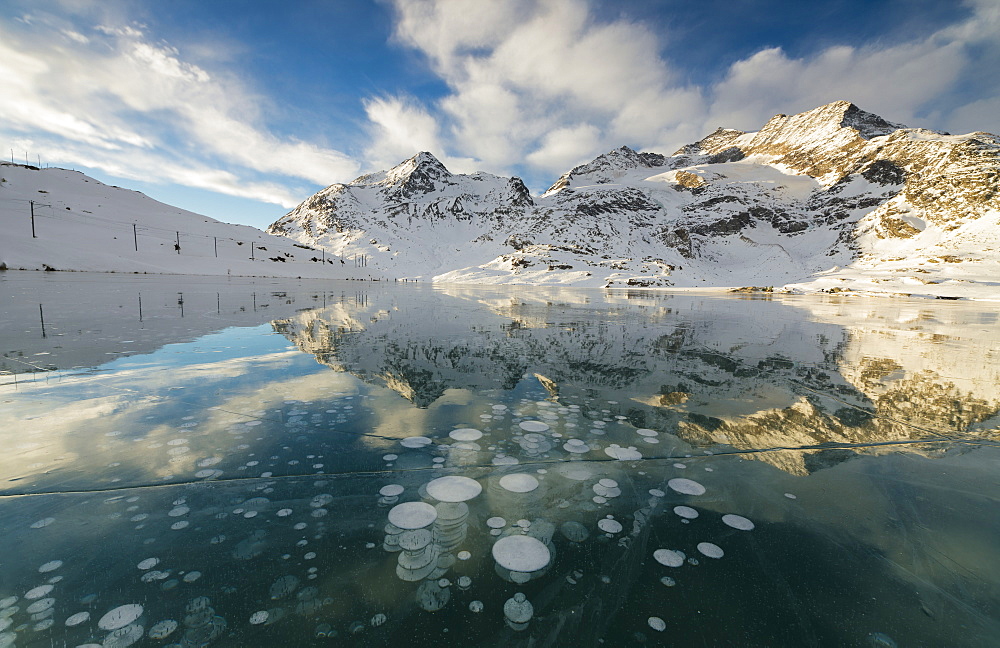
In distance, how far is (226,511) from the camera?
7.26 ft

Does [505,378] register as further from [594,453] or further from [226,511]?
[226,511]

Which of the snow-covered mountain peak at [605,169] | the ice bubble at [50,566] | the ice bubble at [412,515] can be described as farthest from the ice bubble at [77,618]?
the snow-covered mountain peak at [605,169]

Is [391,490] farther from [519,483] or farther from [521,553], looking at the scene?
[521,553]

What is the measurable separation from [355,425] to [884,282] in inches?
2580

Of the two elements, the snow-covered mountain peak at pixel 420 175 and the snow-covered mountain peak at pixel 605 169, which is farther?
the snow-covered mountain peak at pixel 605 169

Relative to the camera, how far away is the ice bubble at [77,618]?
4.89 ft

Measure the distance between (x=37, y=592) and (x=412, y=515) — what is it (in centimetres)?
160

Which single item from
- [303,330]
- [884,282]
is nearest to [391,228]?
[884,282]

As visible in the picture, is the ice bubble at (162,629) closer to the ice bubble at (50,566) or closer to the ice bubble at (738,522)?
the ice bubble at (50,566)

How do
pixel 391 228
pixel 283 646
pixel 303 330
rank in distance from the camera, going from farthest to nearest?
1. pixel 391 228
2. pixel 303 330
3. pixel 283 646

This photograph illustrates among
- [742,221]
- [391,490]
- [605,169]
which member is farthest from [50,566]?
[605,169]

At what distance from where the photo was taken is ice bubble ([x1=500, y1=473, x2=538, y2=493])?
8.52 ft

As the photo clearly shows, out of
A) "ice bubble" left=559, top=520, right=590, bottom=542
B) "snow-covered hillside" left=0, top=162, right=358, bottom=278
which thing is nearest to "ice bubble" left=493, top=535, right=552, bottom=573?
"ice bubble" left=559, top=520, right=590, bottom=542

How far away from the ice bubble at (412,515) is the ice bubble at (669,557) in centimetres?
123
